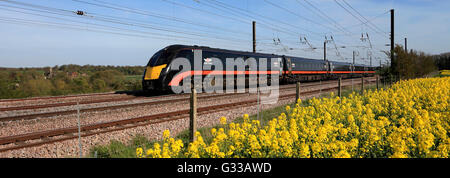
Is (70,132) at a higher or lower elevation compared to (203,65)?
lower

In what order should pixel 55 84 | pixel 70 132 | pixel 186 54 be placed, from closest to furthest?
pixel 70 132 → pixel 186 54 → pixel 55 84

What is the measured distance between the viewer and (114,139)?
678 cm

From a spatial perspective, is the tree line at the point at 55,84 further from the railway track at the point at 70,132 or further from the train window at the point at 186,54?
the railway track at the point at 70,132

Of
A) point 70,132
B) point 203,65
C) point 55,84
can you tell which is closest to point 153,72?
point 203,65

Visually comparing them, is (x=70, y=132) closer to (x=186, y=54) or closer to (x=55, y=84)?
(x=186, y=54)

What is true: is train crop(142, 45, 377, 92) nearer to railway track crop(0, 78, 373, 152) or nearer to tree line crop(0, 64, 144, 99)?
railway track crop(0, 78, 373, 152)

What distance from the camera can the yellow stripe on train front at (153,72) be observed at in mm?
14719

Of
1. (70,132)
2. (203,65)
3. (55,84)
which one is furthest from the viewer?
(55,84)

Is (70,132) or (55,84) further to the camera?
(55,84)

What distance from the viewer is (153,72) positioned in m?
14.9

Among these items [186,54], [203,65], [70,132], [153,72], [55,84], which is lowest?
[70,132]
